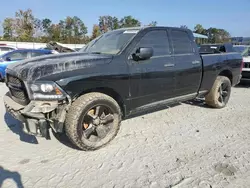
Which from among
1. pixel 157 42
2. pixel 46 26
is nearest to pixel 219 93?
pixel 157 42

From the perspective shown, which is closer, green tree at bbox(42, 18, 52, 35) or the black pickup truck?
the black pickup truck

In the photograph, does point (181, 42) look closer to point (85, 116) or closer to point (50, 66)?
point (85, 116)

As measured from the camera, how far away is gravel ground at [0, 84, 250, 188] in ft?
9.38

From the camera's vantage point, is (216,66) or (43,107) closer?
(43,107)

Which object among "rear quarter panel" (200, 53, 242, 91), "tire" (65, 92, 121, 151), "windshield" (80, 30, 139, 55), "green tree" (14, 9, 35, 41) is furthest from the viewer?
"green tree" (14, 9, 35, 41)

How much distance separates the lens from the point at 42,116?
3201 millimetres

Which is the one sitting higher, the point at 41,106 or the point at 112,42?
the point at 112,42

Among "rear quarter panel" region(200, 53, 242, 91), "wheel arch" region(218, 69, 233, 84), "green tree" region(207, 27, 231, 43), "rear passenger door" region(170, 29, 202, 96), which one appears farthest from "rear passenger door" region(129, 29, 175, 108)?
"green tree" region(207, 27, 231, 43)

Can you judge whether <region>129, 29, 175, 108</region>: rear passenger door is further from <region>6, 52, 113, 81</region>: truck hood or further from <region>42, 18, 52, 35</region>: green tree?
<region>42, 18, 52, 35</region>: green tree

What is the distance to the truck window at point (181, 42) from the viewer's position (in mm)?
4761

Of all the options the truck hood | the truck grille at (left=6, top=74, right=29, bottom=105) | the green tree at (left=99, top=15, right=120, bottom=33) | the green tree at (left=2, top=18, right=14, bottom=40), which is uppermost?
the green tree at (left=99, top=15, right=120, bottom=33)

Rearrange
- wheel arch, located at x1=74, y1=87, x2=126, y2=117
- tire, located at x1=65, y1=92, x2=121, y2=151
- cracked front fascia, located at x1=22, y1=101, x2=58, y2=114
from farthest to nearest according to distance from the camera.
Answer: wheel arch, located at x1=74, y1=87, x2=126, y2=117 < tire, located at x1=65, y1=92, x2=121, y2=151 < cracked front fascia, located at x1=22, y1=101, x2=58, y2=114

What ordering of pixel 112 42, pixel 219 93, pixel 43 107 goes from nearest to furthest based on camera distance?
pixel 43 107
pixel 112 42
pixel 219 93

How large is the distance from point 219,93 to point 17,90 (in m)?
4.63
